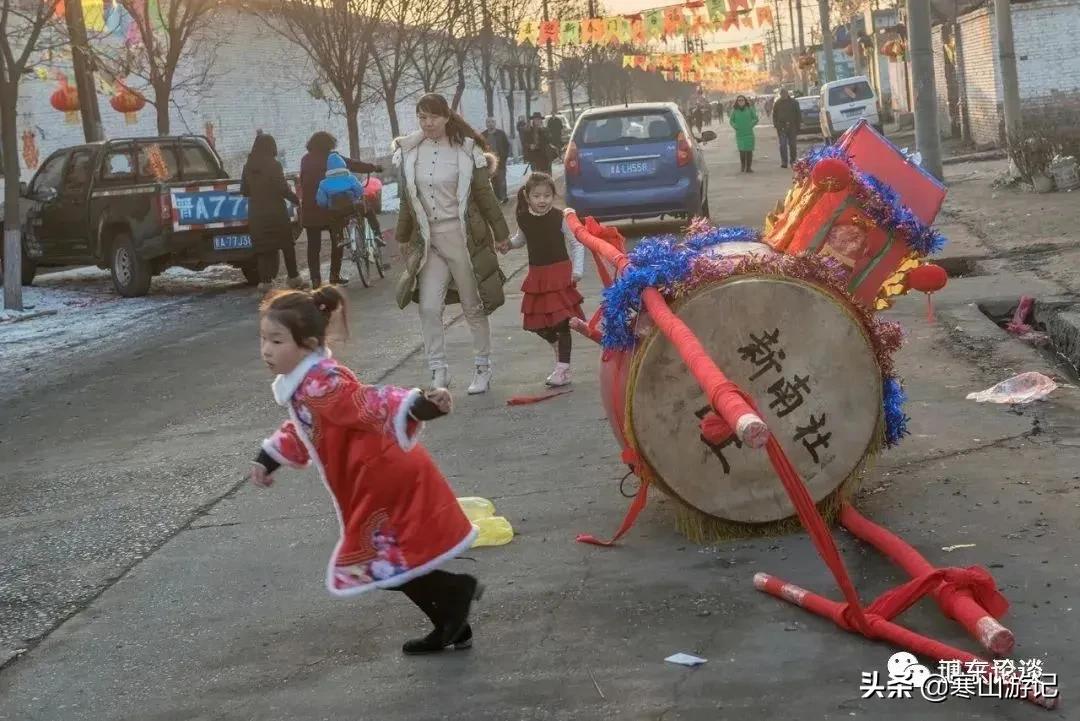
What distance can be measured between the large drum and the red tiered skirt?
364 centimetres

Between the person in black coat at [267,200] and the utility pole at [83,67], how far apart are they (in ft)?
14.7

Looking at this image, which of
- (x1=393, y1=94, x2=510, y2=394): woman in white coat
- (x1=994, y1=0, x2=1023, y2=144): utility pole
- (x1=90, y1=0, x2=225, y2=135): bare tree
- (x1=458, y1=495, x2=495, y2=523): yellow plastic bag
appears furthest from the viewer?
(x1=90, y1=0, x2=225, y2=135): bare tree

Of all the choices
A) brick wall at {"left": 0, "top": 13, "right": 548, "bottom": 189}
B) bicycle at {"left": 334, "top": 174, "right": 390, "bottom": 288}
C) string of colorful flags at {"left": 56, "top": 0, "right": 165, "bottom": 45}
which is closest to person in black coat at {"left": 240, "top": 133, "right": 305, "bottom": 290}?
bicycle at {"left": 334, "top": 174, "right": 390, "bottom": 288}

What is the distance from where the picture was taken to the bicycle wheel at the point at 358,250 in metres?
16.7

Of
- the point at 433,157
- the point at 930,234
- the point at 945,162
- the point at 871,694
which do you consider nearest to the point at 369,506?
the point at 871,694

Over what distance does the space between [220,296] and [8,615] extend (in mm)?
12026

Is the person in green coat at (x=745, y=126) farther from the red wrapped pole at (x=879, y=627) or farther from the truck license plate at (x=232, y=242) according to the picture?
the red wrapped pole at (x=879, y=627)

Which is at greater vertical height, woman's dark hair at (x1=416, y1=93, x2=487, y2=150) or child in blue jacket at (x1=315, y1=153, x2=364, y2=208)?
woman's dark hair at (x1=416, y1=93, x2=487, y2=150)

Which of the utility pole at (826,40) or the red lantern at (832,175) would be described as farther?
the utility pole at (826,40)

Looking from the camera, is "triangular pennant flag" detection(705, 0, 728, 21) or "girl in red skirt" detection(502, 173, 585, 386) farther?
"triangular pennant flag" detection(705, 0, 728, 21)

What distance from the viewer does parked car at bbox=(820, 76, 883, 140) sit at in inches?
1550

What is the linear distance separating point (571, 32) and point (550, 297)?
34.2 m

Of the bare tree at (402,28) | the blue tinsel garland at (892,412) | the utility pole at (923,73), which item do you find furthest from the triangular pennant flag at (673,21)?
the blue tinsel garland at (892,412)

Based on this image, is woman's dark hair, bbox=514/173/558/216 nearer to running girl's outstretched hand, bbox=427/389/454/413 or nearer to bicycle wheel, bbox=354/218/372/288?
running girl's outstretched hand, bbox=427/389/454/413
